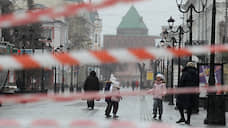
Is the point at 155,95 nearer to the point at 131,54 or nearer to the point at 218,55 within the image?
the point at 131,54

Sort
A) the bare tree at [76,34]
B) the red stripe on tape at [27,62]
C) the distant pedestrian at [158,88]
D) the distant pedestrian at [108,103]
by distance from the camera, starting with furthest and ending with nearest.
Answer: the bare tree at [76,34] → the distant pedestrian at [108,103] → the distant pedestrian at [158,88] → the red stripe on tape at [27,62]

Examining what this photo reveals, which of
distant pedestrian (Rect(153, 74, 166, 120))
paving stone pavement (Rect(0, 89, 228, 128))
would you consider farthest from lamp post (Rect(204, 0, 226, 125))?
distant pedestrian (Rect(153, 74, 166, 120))

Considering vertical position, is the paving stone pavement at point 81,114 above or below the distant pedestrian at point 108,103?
below

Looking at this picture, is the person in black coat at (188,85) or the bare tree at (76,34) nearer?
the person in black coat at (188,85)

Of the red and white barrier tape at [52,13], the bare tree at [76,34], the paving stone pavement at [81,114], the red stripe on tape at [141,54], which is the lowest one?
the paving stone pavement at [81,114]

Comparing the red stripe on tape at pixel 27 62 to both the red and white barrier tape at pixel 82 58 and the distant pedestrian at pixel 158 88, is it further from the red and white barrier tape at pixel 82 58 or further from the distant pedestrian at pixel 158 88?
the distant pedestrian at pixel 158 88

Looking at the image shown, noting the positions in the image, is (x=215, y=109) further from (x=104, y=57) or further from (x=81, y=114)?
(x=104, y=57)

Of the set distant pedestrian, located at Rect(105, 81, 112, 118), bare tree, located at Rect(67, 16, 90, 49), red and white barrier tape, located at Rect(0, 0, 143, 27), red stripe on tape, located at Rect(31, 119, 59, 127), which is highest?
bare tree, located at Rect(67, 16, 90, 49)

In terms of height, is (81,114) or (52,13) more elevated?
(52,13)

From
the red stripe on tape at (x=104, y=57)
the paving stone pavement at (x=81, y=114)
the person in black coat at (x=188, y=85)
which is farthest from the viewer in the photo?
the paving stone pavement at (x=81, y=114)

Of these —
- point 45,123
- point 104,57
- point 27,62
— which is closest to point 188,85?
point 45,123

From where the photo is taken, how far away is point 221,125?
18.4 meters

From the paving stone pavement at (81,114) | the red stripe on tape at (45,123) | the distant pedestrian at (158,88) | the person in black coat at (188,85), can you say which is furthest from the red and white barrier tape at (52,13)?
the distant pedestrian at (158,88)

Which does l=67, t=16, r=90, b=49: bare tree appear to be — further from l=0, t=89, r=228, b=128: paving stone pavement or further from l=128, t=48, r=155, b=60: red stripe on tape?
l=128, t=48, r=155, b=60: red stripe on tape
